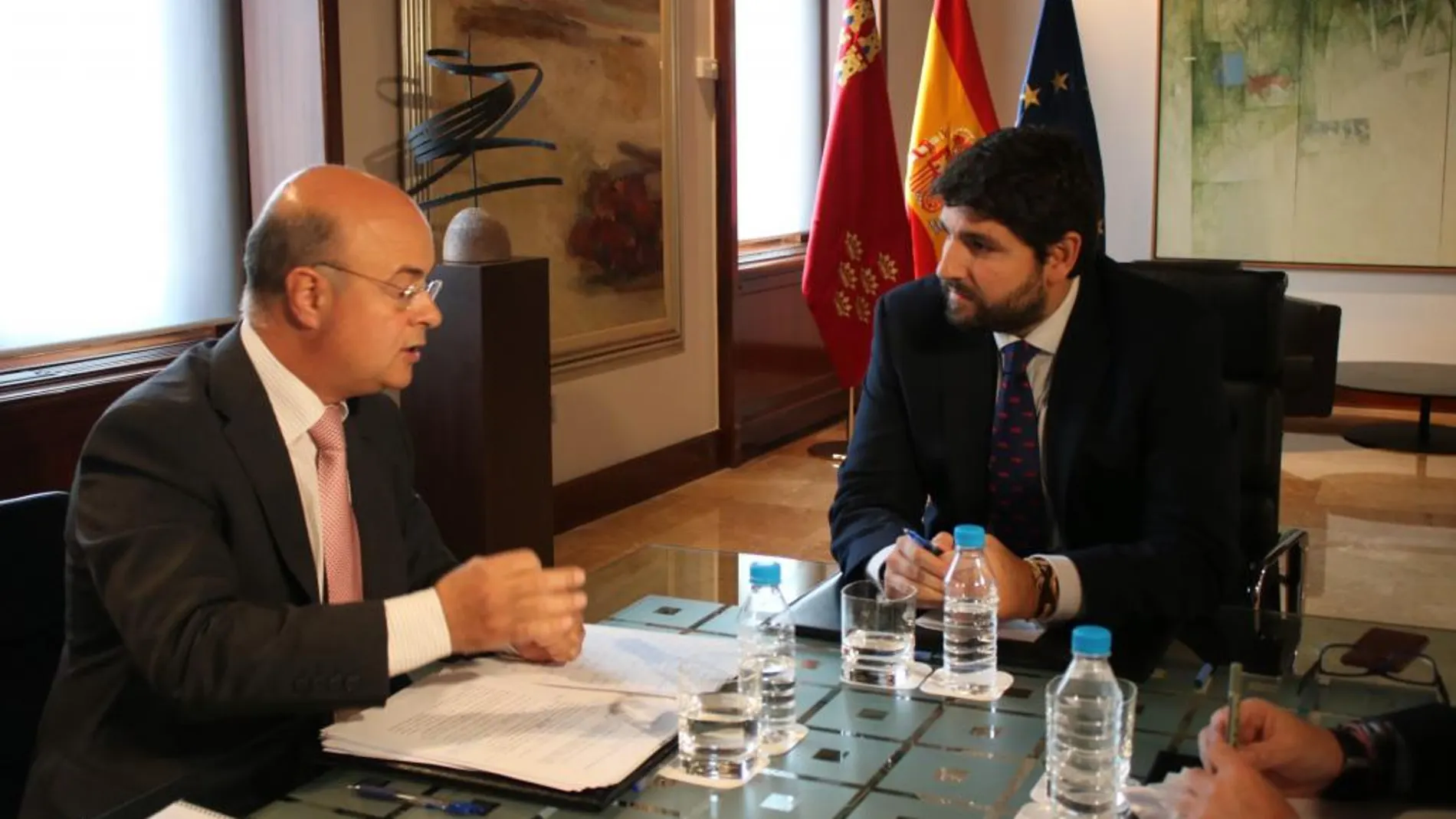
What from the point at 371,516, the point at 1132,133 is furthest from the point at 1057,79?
the point at 371,516

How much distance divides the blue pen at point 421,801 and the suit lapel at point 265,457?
0.36 m

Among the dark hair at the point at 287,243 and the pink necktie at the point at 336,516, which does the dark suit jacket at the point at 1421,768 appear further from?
the dark hair at the point at 287,243

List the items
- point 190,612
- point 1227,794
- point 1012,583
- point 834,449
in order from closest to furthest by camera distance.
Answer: point 1227,794 → point 190,612 → point 1012,583 → point 834,449

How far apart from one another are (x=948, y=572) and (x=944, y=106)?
399 centimetres

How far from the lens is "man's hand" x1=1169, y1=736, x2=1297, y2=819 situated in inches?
50.1


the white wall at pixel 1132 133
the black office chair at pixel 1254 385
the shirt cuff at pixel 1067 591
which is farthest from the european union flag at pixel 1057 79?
the shirt cuff at pixel 1067 591

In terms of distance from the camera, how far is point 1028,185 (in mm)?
2199

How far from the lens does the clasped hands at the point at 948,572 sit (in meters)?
1.82

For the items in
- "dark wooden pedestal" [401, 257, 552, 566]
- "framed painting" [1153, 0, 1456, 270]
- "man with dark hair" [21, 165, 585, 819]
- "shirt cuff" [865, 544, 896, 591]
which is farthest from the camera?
"framed painting" [1153, 0, 1456, 270]

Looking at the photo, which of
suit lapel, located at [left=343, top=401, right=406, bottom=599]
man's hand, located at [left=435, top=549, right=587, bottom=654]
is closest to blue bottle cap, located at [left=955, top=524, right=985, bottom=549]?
man's hand, located at [left=435, top=549, right=587, bottom=654]

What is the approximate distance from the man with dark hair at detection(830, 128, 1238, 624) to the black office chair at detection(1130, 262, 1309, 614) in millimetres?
353

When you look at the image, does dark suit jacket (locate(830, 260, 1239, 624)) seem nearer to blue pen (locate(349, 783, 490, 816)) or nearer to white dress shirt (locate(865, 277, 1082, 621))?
white dress shirt (locate(865, 277, 1082, 621))

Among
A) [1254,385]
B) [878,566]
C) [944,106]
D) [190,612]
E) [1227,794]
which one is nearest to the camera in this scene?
[1227,794]

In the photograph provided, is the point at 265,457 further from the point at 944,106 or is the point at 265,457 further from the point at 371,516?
the point at 944,106
